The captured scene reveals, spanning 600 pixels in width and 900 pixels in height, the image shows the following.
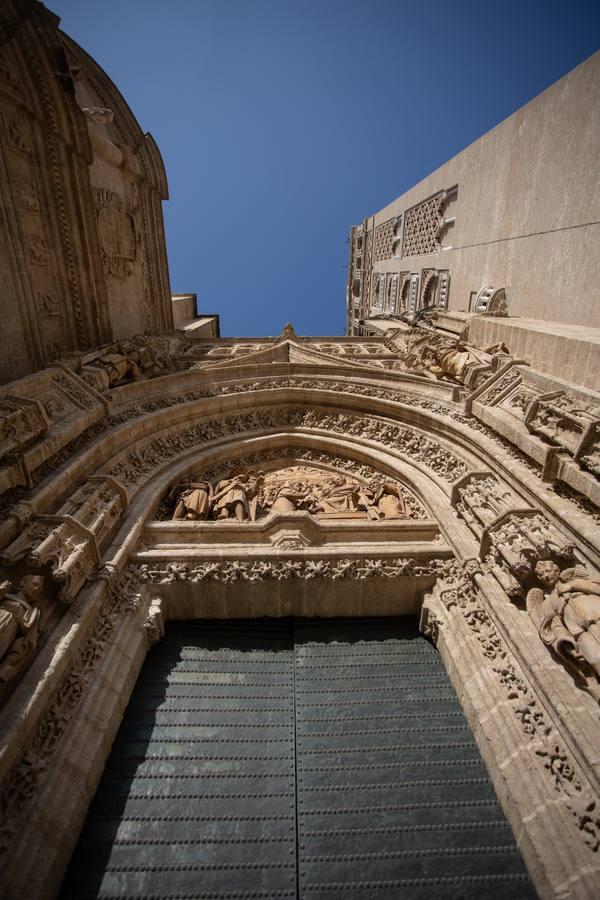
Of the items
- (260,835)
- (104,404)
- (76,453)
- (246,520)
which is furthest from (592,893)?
(104,404)

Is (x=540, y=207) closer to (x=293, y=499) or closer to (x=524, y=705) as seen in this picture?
(x=293, y=499)

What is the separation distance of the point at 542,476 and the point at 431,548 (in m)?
1.44

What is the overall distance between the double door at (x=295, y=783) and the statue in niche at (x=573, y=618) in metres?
1.29

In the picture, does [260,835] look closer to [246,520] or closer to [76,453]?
[246,520]

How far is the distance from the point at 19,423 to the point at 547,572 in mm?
5420

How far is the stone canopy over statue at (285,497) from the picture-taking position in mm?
6059

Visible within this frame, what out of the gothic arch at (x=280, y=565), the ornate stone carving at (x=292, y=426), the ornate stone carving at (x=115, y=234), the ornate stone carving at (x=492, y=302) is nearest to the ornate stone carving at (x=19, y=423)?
the gothic arch at (x=280, y=565)

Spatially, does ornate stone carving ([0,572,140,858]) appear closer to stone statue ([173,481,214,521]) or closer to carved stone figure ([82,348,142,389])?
stone statue ([173,481,214,521])

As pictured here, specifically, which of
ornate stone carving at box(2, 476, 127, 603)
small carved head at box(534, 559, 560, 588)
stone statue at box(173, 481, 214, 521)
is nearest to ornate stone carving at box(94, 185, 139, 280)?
stone statue at box(173, 481, 214, 521)

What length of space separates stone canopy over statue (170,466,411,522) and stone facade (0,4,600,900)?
0.14 feet

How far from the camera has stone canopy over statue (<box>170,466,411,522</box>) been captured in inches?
239

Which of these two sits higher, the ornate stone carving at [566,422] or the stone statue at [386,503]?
the ornate stone carving at [566,422]

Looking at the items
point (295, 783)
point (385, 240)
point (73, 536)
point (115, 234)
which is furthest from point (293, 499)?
point (385, 240)

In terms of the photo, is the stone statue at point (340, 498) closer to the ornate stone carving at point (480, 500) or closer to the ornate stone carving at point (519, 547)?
the ornate stone carving at point (480, 500)
